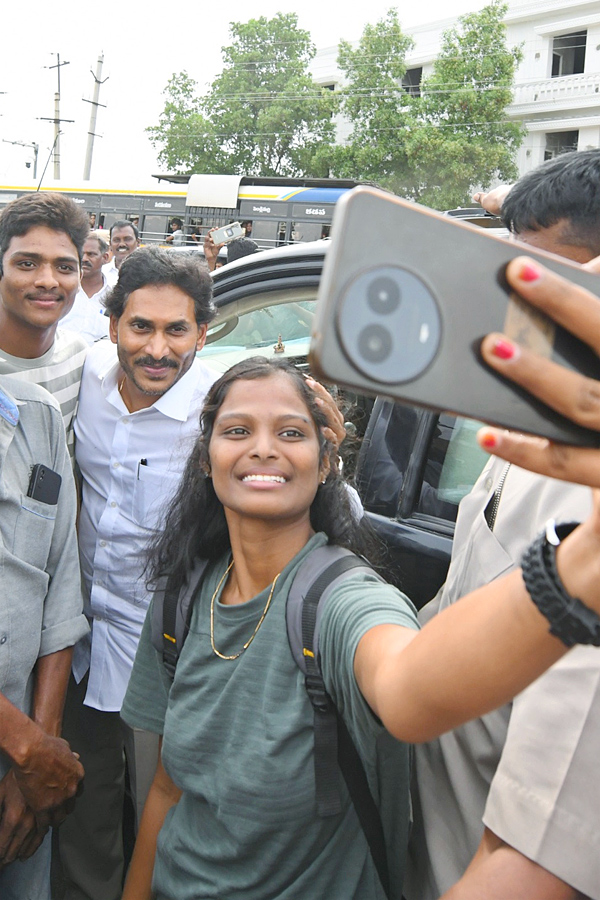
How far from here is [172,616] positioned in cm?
176

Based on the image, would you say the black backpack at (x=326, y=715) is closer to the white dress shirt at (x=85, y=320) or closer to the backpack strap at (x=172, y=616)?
the backpack strap at (x=172, y=616)

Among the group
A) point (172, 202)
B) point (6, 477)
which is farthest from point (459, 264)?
point (172, 202)

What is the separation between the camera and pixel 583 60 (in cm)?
3619

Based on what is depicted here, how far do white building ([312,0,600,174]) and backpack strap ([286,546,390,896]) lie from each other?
36.4m

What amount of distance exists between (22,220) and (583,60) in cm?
3954

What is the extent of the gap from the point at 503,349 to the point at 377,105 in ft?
120

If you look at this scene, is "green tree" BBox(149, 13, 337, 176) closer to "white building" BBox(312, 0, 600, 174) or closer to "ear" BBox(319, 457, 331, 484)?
"white building" BBox(312, 0, 600, 174)

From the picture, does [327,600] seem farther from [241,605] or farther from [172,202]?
[172,202]

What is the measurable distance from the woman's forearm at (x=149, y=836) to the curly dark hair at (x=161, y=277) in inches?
58.5

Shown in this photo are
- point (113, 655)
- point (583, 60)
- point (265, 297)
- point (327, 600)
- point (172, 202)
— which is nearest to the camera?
point (327, 600)

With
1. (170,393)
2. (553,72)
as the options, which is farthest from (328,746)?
(553,72)

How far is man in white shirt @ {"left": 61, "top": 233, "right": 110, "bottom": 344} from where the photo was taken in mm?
5598

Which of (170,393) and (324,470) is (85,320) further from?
(324,470)

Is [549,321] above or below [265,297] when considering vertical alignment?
below
